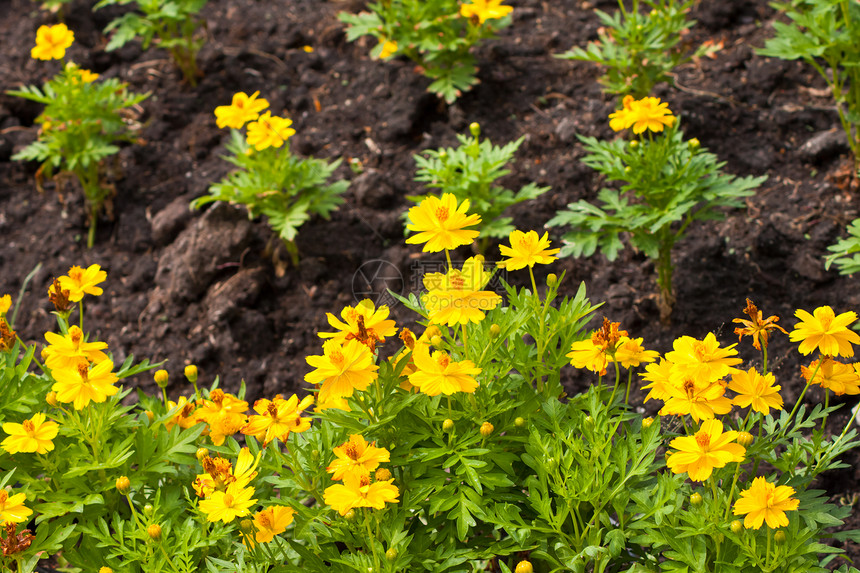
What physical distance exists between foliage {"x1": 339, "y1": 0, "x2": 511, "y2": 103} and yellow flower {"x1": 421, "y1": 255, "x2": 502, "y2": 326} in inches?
85.1

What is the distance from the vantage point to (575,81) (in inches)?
159

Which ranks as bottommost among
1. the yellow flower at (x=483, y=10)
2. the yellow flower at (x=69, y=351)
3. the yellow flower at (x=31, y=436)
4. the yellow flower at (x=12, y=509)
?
the yellow flower at (x=12, y=509)

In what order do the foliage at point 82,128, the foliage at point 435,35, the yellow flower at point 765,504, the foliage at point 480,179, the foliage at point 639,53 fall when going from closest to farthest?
the yellow flower at point 765,504 → the foliage at point 480,179 → the foliage at point 639,53 → the foliage at point 82,128 → the foliage at point 435,35

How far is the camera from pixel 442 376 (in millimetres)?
1591

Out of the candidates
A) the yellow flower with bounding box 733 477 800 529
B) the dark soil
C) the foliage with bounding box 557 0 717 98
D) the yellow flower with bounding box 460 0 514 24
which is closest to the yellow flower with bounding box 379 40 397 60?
the dark soil

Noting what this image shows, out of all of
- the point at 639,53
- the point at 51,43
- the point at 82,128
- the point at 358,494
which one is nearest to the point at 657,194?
the point at 639,53

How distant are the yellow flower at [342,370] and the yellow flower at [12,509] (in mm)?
690

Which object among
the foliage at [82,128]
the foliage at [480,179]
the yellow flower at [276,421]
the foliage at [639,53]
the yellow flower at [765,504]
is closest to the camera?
the yellow flower at [765,504]

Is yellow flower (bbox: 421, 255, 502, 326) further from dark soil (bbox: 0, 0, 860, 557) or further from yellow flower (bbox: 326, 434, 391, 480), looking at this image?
dark soil (bbox: 0, 0, 860, 557)

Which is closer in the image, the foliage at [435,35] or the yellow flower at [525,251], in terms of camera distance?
the yellow flower at [525,251]

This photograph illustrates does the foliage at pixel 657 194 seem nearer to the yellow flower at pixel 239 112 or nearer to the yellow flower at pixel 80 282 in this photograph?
the yellow flower at pixel 239 112

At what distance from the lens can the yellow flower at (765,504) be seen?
4.85ft

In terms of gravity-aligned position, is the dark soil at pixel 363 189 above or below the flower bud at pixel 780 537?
below

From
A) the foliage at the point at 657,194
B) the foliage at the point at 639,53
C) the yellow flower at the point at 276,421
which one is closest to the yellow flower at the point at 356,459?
the yellow flower at the point at 276,421
